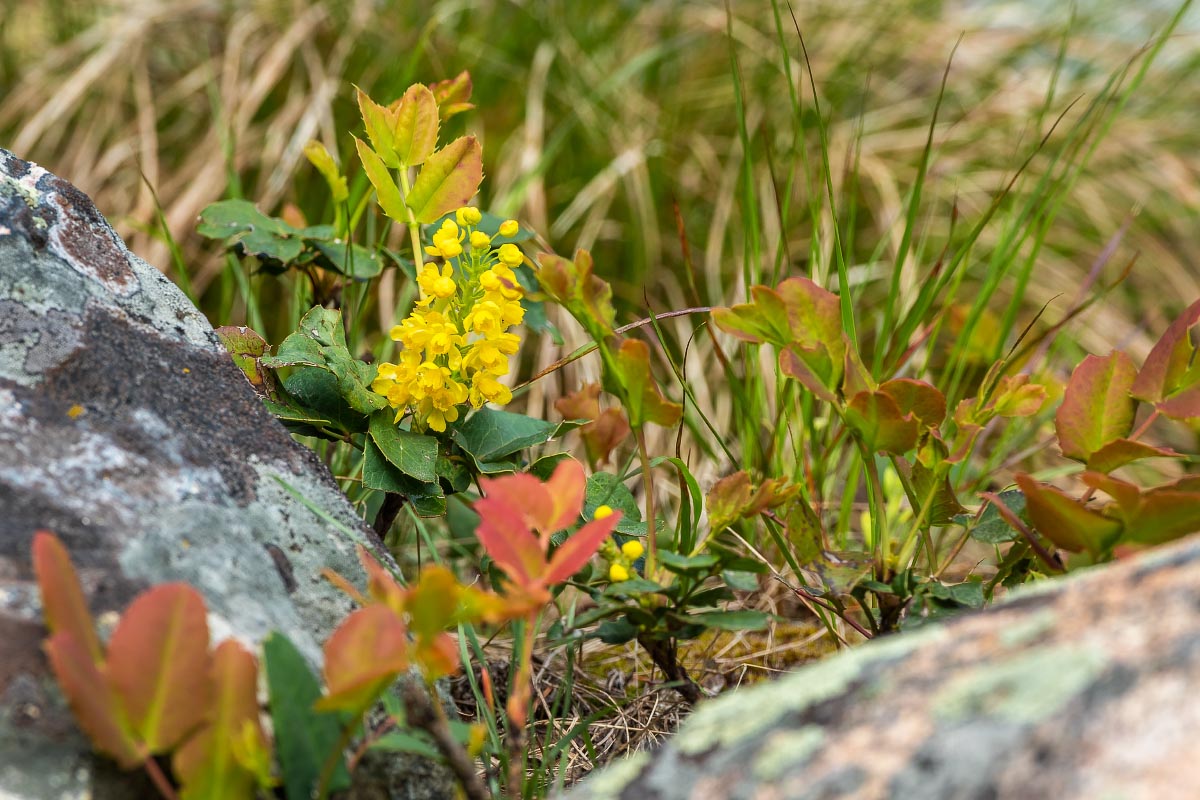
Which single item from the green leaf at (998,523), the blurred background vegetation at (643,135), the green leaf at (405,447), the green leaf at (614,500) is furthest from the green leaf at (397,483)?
the blurred background vegetation at (643,135)

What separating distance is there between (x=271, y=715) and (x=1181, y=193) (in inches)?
129

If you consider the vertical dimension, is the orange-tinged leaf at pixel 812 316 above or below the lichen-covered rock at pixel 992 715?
above

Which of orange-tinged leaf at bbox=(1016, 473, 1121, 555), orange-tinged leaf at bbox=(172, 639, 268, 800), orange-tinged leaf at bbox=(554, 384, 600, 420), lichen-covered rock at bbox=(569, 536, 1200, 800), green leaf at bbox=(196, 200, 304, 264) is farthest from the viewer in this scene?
green leaf at bbox=(196, 200, 304, 264)

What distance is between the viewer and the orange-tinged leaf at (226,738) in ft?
1.90

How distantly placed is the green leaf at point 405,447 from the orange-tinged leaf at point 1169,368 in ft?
2.05

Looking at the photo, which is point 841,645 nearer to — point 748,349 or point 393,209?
point 748,349

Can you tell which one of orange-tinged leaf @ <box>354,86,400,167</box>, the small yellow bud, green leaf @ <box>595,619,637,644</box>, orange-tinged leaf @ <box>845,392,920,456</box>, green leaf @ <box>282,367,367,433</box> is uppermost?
orange-tinged leaf @ <box>354,86,400,167</box>

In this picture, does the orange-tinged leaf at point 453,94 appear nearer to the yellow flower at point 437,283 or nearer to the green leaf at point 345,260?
the green leaf at point 345,260

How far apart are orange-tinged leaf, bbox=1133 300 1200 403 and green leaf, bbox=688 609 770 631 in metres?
0.39

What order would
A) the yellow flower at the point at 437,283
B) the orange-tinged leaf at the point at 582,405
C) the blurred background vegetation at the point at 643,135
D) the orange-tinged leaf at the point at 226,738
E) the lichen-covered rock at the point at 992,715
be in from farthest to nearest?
1. the blurred background vegetation at the point at 643,135
2. the orange-tinged leaf at the point at 582,405
3. the yellow flower at the point at 437,283
4. the orange-tinged leaf at the point at 226,738
5. the lichen-covered rock at the point at 992,715

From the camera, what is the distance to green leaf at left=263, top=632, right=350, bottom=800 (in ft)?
2.05

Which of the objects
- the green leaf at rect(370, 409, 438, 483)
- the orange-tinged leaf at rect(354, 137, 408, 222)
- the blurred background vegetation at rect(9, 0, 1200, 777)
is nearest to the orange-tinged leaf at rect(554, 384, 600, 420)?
the green leaf at rect(370, 409, 438, 483)

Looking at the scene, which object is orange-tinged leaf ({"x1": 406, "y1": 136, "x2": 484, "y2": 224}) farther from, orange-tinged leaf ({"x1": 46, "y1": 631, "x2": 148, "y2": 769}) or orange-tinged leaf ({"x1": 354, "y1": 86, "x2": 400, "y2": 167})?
orange-tinged leaf ({"x1": 46, "y1": 631, "x2": 148, "y2": 769})

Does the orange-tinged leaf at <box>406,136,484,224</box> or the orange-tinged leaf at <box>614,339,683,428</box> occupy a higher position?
the orange-tinged leaf at <box>406,136,484,224</box>
